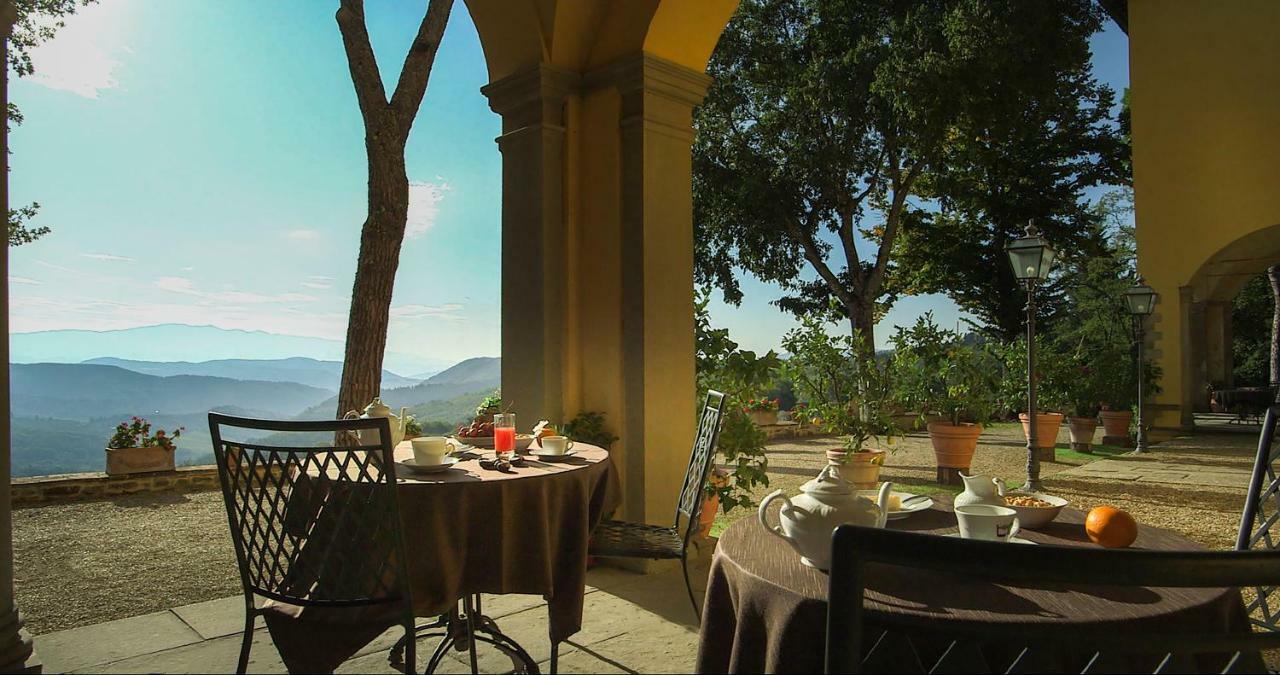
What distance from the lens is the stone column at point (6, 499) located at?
6.79 feet

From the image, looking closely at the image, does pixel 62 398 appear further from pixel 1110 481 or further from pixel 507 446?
pixel 1110 481

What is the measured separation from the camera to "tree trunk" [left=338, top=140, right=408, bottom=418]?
6656 mm

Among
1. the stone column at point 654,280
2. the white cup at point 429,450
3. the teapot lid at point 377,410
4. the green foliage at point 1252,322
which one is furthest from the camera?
the green foliage at point 1252,322

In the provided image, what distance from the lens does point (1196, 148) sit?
36.4 feet

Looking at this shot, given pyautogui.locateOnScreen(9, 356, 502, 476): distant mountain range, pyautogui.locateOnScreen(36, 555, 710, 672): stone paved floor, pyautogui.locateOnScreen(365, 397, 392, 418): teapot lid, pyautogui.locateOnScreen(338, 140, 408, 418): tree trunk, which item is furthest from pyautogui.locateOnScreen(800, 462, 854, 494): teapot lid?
pyautogui.locateOnScreen(338, 140, 408, 418): tree trunk

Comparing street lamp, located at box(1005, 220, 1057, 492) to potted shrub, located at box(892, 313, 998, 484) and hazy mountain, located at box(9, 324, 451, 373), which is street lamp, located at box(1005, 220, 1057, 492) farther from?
hazy mountain, located at box(9, 324, 451, 373)

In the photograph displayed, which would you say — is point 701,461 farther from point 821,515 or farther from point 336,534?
point 821,515

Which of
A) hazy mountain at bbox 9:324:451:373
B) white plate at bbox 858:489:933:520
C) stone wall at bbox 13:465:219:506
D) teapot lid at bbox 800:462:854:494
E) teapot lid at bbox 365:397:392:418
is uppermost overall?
hazy mountain at bbox 9:324:451:373

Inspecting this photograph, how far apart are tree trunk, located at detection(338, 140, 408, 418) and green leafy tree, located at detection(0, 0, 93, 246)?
265cm

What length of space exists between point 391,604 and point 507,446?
0.81 m

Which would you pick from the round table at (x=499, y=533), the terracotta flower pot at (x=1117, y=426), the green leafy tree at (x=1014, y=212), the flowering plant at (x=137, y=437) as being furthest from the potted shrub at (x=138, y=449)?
the green leafy tree at (x=1014, y=212)

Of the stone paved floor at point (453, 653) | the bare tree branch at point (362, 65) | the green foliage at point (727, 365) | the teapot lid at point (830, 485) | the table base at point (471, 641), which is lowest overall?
the stone paved floor at point (453, 653)

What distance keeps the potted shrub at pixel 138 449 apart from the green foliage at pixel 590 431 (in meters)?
5.11

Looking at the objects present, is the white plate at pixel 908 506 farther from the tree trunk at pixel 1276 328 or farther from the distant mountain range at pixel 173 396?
the tree trunk at pixel 1276 328
